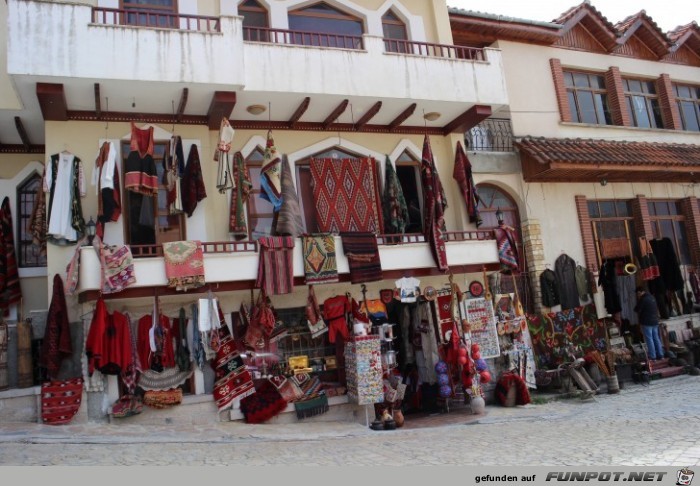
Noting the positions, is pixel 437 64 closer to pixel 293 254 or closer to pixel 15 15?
pixel 293 254

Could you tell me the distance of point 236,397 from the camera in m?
10.5

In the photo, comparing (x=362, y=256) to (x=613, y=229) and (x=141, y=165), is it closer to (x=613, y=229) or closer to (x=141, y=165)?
(x=141, y=165)

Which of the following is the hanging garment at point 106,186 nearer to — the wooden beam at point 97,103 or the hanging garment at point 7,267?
the wooden beam at point 97,103

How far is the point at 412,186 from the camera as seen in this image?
13641 millimetres

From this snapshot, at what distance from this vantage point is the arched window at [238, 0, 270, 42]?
1206 centimetres

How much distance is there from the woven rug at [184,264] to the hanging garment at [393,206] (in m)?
4.20

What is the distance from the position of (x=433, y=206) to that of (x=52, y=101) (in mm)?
7295

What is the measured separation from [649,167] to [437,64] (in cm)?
653

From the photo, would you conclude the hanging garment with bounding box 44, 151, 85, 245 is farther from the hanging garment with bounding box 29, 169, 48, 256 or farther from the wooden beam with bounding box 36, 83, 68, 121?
the wooden beam with bounding box 36, 83, 68, 121

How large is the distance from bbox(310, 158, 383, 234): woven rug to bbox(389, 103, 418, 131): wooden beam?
1006 mm

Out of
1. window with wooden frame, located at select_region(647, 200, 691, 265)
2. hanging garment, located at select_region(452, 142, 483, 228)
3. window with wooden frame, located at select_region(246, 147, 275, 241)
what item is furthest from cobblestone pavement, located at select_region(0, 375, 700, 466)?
window with wooden frame, located at select_region(647, 200, 691, 265)

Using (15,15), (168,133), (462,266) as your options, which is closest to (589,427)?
(462,266)

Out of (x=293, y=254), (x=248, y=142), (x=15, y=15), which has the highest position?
(x=15, y=15)

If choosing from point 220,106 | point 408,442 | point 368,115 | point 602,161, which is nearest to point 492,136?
point 602,161
